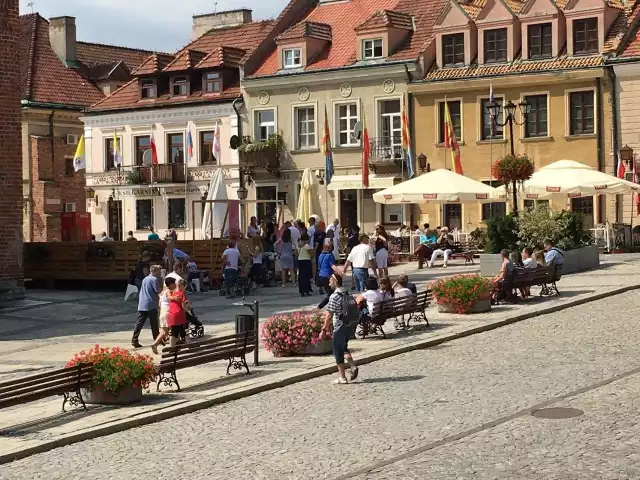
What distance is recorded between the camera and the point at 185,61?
170 feet

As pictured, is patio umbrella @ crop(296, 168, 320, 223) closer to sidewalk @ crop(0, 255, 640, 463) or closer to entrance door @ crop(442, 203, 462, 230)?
sidewalk @ crop(0, 255, 640, 463)

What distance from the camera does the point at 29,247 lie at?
116 feet

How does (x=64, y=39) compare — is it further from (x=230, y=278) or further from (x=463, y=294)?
(x=463, y=294)

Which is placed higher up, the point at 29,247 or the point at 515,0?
the point at 515,0

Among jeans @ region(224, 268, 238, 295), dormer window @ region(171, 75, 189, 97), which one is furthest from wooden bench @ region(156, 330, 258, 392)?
dormer window @ region(171, 75, 189, 97)

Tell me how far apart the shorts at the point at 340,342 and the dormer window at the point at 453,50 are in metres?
29.1

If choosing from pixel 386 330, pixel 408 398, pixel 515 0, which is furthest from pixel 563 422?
pixel 515 0

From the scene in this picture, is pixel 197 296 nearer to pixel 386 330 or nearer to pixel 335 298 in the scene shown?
pixel 386 330

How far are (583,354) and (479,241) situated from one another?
816 inches

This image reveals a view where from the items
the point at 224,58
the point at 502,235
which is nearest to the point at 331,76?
the point at 224,58

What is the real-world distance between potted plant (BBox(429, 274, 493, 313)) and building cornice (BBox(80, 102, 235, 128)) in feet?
89.1

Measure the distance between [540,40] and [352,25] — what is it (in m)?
9.36

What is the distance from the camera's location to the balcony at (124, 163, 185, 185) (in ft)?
166

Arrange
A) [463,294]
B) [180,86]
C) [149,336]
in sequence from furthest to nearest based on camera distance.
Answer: [180,86] < [149,336] < [463,294]
